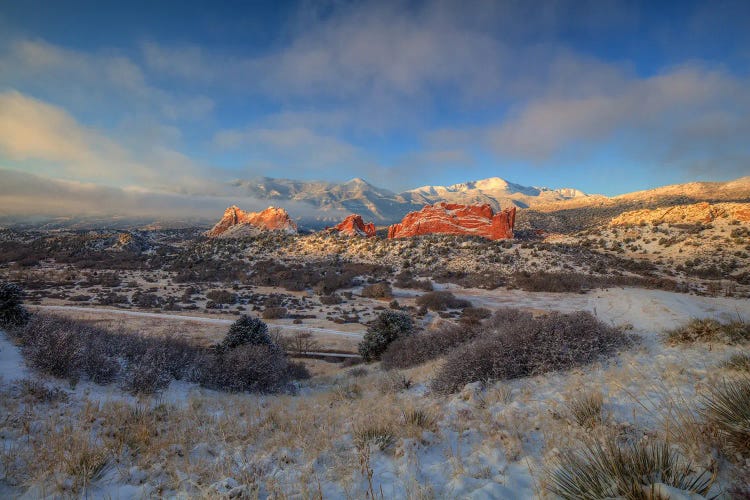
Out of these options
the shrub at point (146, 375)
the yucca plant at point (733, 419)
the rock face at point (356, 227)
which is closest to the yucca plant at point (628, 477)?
the yucca plant at point (733, 419)

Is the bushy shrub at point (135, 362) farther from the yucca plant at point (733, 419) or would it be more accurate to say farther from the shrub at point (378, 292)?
the shrub at point (378, 292)

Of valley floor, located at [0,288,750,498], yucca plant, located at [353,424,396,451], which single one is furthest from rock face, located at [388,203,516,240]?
yucca plant, located at [353,424,396,451]

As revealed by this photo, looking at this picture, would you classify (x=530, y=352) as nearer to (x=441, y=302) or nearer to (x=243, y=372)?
(x=243, y=372)

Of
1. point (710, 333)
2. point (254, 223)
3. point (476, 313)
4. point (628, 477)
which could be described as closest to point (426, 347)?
point (710, 333)

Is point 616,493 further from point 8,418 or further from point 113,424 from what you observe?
point 8,418

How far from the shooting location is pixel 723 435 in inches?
109

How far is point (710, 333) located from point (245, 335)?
13.4 meters

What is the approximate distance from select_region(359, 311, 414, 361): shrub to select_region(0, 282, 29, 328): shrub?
11519mm

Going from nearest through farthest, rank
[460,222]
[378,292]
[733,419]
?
[733,419], [378,292], [460,222]

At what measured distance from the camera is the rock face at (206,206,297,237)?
72.0m

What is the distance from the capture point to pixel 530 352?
6891 millimetres

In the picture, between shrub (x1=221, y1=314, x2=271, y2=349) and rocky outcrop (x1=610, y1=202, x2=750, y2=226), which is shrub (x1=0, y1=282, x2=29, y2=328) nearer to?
shrub (x1=221, y1=314, x2=271, y2=349)

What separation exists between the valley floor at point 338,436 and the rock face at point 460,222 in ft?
150

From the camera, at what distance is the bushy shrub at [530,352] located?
6.62 m
